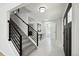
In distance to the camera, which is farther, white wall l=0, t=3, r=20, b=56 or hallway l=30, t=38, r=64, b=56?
hallway l=30, t=38, r=64, b=56

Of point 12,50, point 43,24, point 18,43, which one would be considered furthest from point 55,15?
point 12,50

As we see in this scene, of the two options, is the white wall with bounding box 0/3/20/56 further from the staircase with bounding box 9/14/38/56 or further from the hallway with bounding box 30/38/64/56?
the hallway with bounding box 30/38/64/56

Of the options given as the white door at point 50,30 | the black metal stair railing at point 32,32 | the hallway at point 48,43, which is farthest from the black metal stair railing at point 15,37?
the white door at point 50,30

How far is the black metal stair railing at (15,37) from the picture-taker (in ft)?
5.22

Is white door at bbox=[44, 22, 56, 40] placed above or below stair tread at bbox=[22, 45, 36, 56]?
above

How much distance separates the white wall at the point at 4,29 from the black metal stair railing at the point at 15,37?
3.2 inches

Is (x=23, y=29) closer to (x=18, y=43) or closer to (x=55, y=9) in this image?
(x=18, y=43)

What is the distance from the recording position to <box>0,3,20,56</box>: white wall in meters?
1.50

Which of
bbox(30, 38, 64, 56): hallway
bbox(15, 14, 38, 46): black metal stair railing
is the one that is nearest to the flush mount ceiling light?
bbox(15, 14, 38, 46): black metal stair railing

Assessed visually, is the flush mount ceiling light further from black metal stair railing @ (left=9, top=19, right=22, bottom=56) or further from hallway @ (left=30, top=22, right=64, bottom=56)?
black metal stair railing @ (left=9, top=19, right=22, bottom=56)

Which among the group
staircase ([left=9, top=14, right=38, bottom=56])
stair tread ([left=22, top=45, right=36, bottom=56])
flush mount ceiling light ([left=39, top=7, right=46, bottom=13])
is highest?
flush mount ceiling light ([left=39, top=7, right=46, bottom=13])

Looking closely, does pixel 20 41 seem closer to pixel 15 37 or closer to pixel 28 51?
pixel 15 37

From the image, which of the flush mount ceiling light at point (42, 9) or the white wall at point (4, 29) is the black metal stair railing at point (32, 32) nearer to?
the white wall at point (4, 29)

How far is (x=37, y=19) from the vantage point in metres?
1.60
